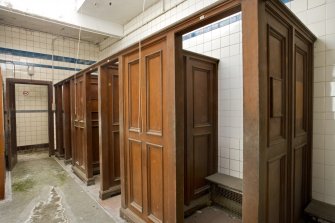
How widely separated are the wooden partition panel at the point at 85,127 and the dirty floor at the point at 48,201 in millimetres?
319

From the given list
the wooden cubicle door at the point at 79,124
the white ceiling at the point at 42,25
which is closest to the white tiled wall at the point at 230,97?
the wooden cubicle door at the point at 79,124

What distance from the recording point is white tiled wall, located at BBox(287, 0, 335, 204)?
2.14 meters

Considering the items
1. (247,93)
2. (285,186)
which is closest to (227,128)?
(285,186)

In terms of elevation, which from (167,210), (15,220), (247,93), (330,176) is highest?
(247,93)

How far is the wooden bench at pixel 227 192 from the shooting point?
8.82ft

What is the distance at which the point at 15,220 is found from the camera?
2.55 metres

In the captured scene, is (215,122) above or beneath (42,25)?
beneath

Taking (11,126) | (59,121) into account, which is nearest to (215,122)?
(59,121)

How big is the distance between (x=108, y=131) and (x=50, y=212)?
1337mm

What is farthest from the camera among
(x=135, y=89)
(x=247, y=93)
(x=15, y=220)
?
(x=15, y=220)

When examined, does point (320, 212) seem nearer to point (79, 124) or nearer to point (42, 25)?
point (79, 124)

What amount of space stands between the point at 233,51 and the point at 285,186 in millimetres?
1983

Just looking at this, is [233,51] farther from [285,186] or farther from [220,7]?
[285,186]

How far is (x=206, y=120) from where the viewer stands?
2.96m
